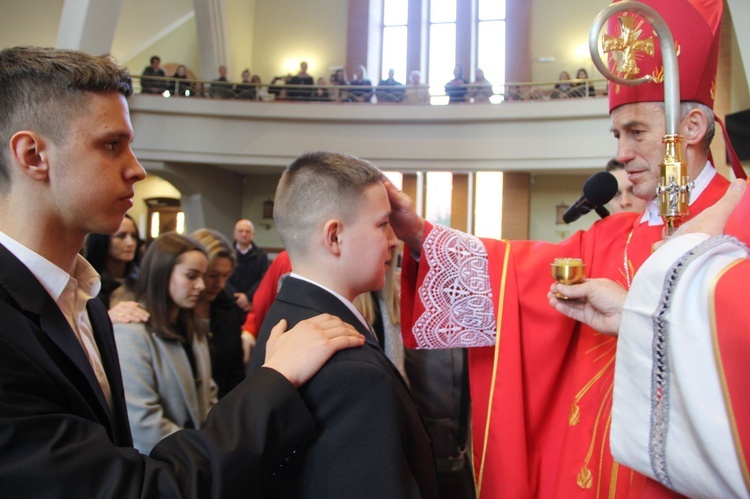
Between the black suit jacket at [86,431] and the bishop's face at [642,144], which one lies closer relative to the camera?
the black suit jacket at [86,431]

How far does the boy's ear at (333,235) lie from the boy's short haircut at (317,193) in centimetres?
2

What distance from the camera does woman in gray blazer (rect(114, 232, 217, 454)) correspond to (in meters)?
2.12

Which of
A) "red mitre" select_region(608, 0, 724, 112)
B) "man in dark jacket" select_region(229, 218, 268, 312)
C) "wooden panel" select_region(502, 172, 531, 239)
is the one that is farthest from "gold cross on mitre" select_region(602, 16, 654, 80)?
"wooden panel" select_region(502, 172, 531, 239)

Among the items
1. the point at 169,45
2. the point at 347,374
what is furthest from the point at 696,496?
the point at 169,45

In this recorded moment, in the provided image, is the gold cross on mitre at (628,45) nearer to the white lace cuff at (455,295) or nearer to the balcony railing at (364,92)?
the white lace cuff at (455,295)

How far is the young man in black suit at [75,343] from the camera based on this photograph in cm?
86

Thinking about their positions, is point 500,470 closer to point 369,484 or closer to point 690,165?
point 369,484

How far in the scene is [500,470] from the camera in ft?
5.23

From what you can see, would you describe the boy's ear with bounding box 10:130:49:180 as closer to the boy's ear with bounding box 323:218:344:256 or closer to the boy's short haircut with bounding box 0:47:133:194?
the boy's short haircut with bounding box 0:47:133:194

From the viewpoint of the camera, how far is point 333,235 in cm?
138

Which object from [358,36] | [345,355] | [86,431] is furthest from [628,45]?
[358,36]

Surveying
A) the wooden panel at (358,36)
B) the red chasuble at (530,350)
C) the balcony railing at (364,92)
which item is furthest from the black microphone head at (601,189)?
the wooden panel at (358,36)

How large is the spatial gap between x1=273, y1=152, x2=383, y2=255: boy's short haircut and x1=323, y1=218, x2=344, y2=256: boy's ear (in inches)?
0.8

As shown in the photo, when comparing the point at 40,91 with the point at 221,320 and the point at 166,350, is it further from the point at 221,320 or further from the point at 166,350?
the point at 221,320
